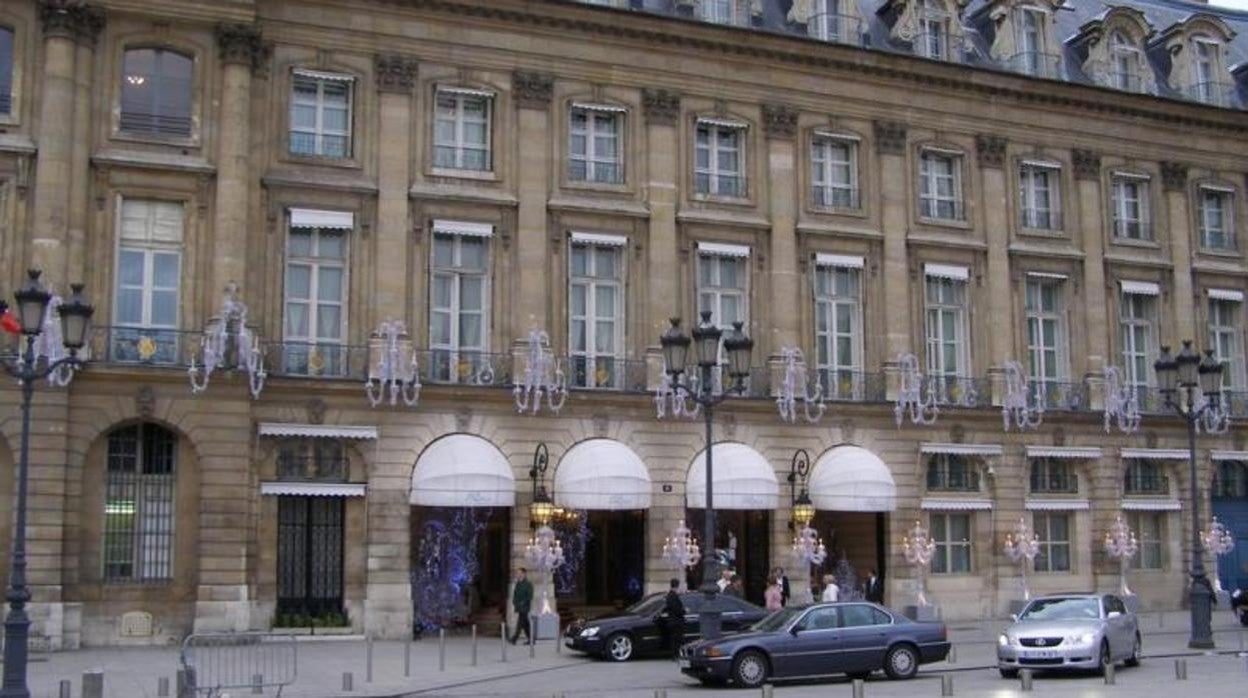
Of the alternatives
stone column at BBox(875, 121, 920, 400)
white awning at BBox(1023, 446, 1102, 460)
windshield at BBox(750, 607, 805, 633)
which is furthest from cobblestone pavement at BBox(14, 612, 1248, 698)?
stone column at BBox(875, 121, 920, 400)

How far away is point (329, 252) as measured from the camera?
1320 inches

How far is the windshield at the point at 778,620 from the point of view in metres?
23.7

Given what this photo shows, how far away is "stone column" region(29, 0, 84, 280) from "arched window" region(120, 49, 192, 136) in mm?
1296

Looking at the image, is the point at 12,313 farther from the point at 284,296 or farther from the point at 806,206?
the point at 806,206

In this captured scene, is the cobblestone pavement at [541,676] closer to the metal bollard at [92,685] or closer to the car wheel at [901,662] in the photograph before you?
the car wheel at [901,662]

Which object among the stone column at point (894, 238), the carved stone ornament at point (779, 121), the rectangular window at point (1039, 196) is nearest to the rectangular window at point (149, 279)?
the carved stone ornament at point (779, 121)

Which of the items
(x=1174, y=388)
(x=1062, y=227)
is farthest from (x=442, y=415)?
(x=1062, y=227)

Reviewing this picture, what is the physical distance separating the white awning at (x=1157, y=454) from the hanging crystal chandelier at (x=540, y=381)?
16207 mm

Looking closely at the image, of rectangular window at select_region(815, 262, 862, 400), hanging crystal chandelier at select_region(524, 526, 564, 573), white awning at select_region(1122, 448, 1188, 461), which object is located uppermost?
rectangular window at select_region(815, 262, 862, 400)

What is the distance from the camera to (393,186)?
111 ft

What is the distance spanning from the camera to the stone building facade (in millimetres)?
30969

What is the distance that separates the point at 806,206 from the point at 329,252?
39.3 feet

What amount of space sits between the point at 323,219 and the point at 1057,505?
20296 mm

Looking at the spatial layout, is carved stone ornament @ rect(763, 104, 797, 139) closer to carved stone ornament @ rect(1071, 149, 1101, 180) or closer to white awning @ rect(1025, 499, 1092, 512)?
carved stone ornament @ rect(1071, 149, 1101, 180)
